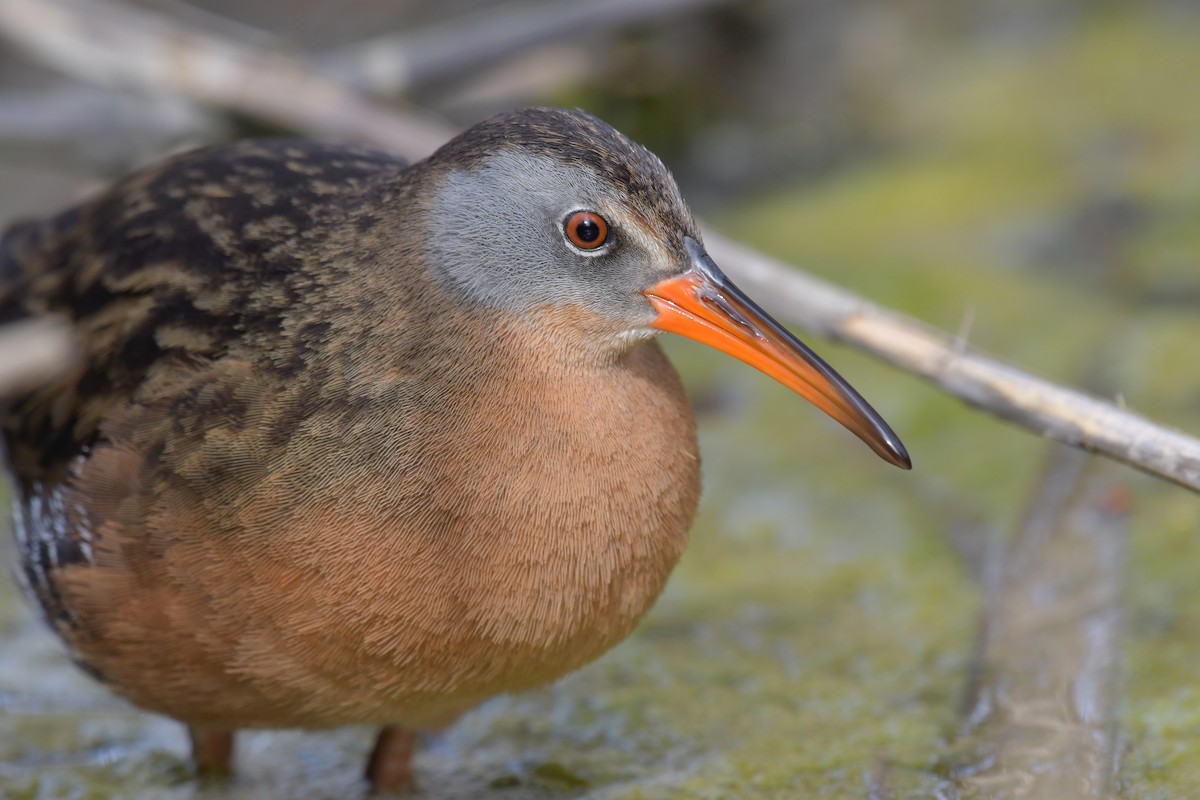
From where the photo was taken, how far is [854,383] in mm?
5527

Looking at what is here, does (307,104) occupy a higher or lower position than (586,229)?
higher

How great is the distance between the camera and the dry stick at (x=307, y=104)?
153 inches

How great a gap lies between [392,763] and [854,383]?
2.39m

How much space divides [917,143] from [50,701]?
5.09 metres

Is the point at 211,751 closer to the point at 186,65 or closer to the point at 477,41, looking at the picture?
the point at 186,65

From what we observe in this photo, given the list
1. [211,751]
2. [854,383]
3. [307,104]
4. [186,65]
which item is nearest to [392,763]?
[211,751]

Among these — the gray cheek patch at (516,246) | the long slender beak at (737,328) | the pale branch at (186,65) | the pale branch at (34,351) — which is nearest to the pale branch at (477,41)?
the pale branch at (186,65)

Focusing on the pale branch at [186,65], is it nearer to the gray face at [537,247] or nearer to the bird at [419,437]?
the bird at [419,437]

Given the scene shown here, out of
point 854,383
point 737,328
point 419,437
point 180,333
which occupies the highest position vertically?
point 854,383

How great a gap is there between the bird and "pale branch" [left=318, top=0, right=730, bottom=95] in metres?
2.88

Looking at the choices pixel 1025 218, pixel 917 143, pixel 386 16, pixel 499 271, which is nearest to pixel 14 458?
pixel 499 271

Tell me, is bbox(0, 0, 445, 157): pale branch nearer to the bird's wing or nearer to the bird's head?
the bird's wing

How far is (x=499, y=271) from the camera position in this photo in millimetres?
3328

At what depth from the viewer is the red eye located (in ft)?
10.8
